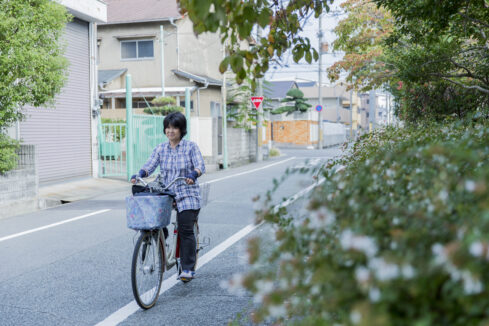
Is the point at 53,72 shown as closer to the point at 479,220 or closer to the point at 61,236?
the point at 61,236

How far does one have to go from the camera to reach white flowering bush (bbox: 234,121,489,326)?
143 centimetres

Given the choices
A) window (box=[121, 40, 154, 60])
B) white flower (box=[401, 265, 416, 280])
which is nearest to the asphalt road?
white flower (box=[401, 265, 416, 280])

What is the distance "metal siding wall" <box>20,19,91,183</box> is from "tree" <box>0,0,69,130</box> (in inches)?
150

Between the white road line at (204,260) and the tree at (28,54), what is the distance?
4923mm

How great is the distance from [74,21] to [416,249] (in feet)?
53.7

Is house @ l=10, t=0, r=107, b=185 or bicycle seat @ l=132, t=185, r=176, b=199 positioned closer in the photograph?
Result: bicycle seat @ l=132, t=185, r=176, b=199

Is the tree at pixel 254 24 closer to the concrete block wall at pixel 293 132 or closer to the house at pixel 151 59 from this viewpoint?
the house at pixel 151 59

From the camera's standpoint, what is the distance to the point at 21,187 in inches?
421

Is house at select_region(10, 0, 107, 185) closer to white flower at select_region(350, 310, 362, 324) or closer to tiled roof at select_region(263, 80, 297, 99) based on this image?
white flower at select_region(350, 310, 362, 324)

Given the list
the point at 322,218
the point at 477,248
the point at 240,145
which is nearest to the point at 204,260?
the point at 322,218

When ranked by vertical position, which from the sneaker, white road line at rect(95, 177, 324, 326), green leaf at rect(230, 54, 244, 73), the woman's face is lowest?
white road line at rect(95, 177, 324, 326)

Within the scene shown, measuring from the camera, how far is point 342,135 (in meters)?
60.8

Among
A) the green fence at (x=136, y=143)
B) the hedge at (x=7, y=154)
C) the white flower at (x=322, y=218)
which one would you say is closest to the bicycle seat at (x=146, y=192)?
the white flower at (x=322, y=218)

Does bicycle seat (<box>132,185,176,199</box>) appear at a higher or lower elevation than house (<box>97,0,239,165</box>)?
lower
